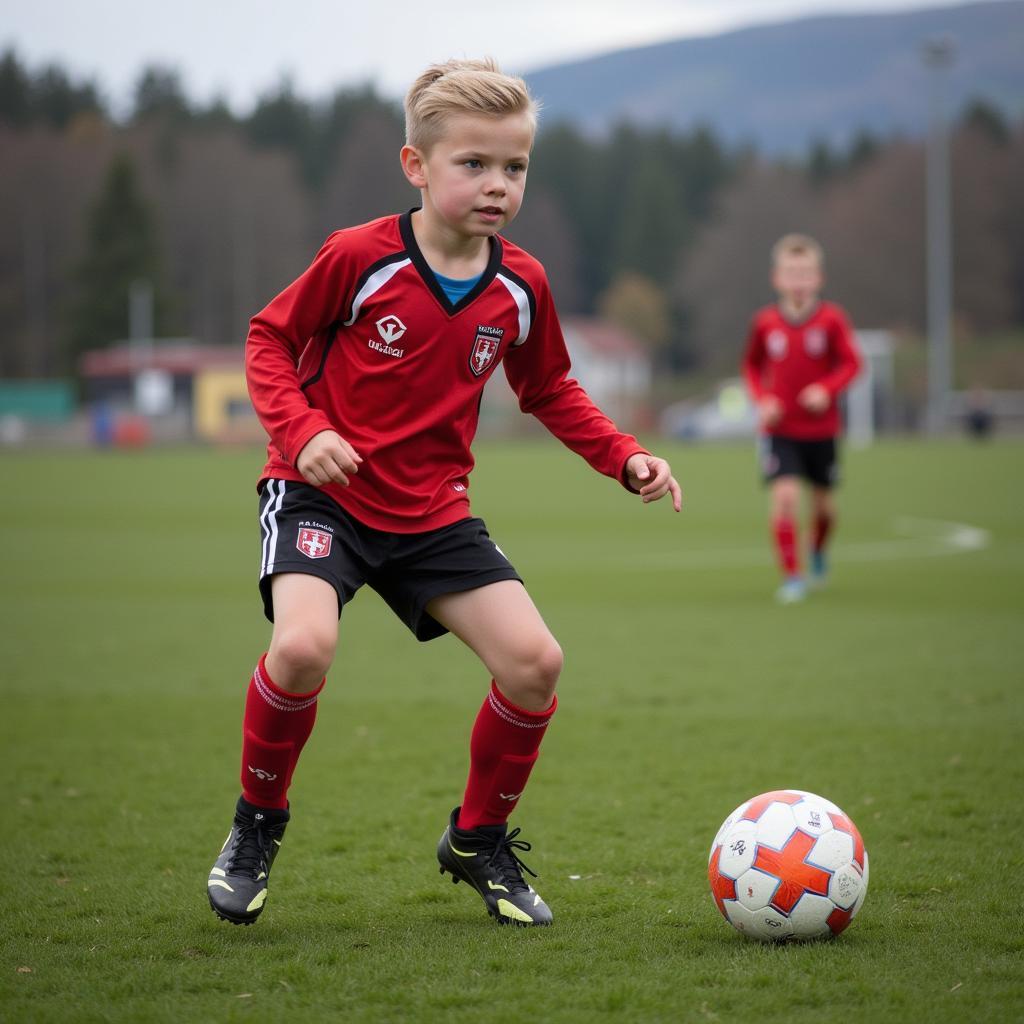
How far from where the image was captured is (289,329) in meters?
3.97

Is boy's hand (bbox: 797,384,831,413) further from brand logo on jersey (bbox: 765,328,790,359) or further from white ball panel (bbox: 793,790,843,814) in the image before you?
white ball panel (bbox: 793,790,843,814)

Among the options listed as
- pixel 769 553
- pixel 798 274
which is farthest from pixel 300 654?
pixel 769 553

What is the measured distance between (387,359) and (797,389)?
7.78 m

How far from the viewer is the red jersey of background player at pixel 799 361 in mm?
11203

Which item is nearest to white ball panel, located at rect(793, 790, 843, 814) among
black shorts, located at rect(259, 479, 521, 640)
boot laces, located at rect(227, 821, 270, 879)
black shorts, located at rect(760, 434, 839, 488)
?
black shorts, located at rect(259, 479, 521, 640)

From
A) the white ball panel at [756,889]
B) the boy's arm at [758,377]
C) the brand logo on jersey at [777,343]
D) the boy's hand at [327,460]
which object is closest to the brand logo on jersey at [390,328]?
the boy's hand at [327,460]

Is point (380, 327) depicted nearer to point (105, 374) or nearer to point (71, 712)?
point (71, 712)

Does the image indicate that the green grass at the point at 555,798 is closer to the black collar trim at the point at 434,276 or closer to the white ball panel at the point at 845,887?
the white ball panel at the point at 845,887

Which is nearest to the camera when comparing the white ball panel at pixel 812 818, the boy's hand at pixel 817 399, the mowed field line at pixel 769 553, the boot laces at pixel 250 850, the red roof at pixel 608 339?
the white ball panel at pixel 812 818

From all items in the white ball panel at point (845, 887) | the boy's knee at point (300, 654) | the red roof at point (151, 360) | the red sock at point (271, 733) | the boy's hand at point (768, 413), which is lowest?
the red roof at point (151, 360)

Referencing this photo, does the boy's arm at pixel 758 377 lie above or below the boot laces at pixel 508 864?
below

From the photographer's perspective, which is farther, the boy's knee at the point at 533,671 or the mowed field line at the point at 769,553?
the mowed field line at the point at 769,553

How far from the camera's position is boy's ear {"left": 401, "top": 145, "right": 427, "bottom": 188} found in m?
4.02

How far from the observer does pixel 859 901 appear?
3.66 m
